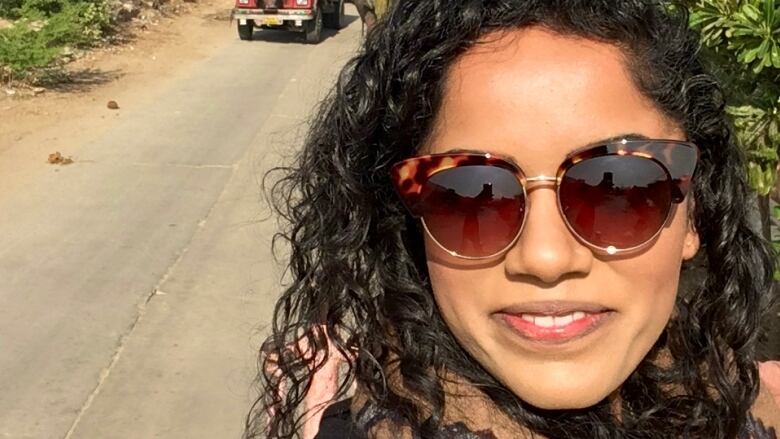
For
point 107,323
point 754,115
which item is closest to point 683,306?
point 754,115

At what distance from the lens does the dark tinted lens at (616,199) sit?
1259 mm

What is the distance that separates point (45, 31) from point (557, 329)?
397 inches

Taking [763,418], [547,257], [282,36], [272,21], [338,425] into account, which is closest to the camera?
[547,257]

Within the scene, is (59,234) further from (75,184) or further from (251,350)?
(251,350)

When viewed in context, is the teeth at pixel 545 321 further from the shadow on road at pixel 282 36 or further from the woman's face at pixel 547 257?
the shadow on road at pixel 282 36

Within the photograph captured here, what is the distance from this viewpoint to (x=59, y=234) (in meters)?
5.92

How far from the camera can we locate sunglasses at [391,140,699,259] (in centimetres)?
126

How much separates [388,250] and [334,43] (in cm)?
1358

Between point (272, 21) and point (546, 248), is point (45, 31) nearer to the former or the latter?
point (272, 21)

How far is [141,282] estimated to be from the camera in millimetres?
5285

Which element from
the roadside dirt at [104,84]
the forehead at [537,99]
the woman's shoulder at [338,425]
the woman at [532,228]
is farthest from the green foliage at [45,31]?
the forehead at [537,99]

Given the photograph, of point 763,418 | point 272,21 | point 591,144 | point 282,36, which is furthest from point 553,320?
point 282,36

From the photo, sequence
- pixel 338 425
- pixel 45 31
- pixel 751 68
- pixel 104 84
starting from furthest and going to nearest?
pixel 104 84, pixel 45 31, pixel 751 68, pixel 338 425

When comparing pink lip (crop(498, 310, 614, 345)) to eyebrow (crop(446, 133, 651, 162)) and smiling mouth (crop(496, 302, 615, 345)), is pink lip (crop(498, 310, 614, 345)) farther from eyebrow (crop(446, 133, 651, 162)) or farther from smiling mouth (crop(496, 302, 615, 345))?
eyebrow (crop(446, 133, 651, 162))
